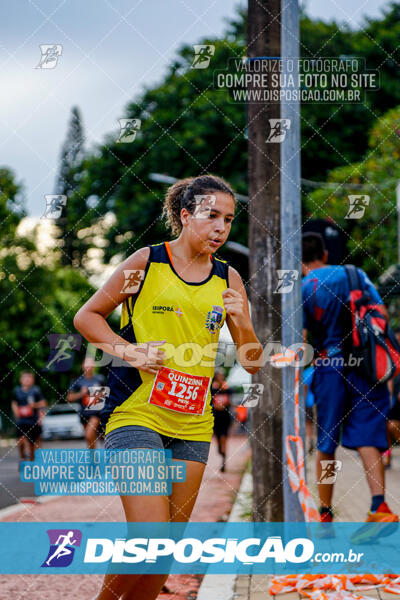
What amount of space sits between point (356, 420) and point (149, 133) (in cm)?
2122

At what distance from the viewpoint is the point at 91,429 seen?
1251cm

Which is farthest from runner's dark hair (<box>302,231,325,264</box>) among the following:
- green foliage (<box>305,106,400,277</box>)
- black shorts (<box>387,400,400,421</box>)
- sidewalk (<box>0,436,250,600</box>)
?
green foliage (<box>305,106,400,277</box>)

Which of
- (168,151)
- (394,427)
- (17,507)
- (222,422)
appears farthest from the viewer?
(168,151)

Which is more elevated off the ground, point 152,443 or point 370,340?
point 370,340

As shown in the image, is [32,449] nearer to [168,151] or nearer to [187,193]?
[168,151]

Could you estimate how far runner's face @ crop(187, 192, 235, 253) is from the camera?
3.59 metres

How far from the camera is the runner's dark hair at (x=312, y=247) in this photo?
6059 millimetres

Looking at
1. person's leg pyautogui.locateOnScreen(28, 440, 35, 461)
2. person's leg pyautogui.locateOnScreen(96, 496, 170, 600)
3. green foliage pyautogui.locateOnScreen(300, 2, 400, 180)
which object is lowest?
person's leg pyautogui.locateOnScreen(28, 440, 35, 461)

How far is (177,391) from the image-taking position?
3490 mm

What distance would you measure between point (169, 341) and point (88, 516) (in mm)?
5671

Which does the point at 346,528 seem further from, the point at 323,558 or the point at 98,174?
the point at 98,174

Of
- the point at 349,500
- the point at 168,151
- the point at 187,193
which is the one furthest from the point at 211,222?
the point at 168,151

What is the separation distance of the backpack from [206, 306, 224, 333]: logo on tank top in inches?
91.5

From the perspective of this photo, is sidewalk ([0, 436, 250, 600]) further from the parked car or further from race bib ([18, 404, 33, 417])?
the parked car
